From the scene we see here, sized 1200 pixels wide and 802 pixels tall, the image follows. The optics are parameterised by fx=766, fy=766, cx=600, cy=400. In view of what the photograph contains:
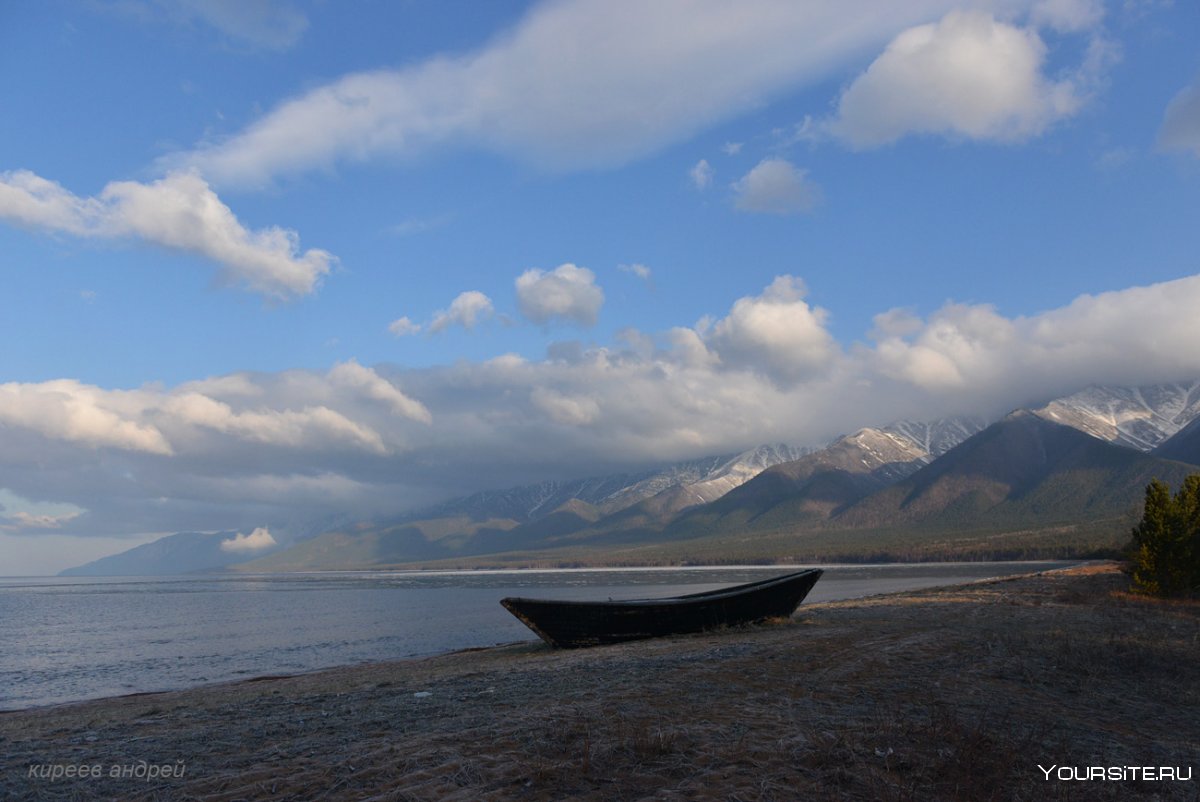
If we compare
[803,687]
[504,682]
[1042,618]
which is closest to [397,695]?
[504,682]

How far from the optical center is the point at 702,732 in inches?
420

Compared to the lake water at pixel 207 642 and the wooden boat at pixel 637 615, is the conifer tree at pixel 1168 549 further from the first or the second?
the lake water at pixel 207 642

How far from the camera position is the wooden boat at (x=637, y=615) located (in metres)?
28.4

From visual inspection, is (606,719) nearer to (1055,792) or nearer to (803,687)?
(803,687)

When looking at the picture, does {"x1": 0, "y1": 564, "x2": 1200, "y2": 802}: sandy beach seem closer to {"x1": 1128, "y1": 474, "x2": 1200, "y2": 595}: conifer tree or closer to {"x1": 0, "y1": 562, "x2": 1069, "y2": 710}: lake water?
{"x1": 0, "y1": 562, "x2": 1069, "y2": 710}: lake water

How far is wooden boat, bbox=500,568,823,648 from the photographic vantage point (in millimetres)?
28359

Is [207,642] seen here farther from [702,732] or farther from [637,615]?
[702,732]

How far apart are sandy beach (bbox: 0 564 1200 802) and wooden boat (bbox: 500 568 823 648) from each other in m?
6.88

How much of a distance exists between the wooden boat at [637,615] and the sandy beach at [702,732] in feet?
22.6

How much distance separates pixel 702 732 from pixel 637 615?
17884mm
